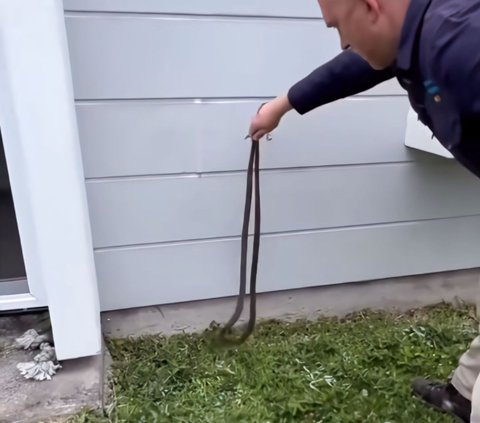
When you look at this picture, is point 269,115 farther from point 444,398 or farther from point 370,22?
point 444,398

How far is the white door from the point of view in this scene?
4.38 ft

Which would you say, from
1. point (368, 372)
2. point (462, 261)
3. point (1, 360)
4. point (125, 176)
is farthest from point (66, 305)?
point (462, 261)

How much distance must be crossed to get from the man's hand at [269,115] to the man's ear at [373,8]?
55cm

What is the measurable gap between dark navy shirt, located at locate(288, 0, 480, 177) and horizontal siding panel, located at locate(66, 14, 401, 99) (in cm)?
80

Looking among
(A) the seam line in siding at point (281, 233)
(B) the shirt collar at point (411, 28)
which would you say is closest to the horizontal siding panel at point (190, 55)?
(A) the seam line in siding at point (281, 233)

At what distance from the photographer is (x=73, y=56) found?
62.3 inches

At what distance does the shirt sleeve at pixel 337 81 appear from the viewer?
1312 millimetres

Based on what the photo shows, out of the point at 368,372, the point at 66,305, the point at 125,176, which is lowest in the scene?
the point at 368,372

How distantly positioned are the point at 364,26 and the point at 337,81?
43cm

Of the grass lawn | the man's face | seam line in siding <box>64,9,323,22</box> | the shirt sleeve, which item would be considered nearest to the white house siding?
seam line in siding <box>64,9,323,22</box>

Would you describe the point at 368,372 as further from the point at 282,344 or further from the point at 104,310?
the point at 104,310

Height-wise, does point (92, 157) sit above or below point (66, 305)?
above

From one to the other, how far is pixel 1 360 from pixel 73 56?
93 cm

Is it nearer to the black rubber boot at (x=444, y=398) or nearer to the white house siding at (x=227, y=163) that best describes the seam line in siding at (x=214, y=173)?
the white house siding at (x=227, y=163)
